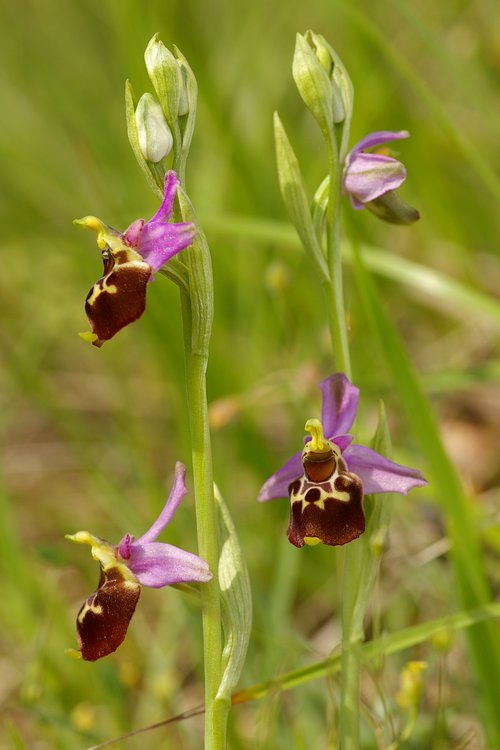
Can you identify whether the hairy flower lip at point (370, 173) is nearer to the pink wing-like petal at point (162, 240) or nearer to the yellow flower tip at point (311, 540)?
the pink wing-like petal at point (162, 240)

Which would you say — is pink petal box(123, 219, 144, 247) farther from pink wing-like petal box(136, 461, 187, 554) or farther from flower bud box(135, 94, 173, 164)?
pink wing-like petal box(136, 461, 187, 554)

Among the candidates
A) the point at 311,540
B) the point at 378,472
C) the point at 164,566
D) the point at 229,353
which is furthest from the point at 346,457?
the point at 229,353

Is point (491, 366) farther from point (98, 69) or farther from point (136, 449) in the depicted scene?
point (98, 69)

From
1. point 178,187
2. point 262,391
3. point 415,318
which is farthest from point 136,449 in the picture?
point 178,187

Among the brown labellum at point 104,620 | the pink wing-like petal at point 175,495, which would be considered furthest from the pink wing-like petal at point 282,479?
the brown labellum at point 104,620

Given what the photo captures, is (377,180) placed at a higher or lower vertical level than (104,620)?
higher

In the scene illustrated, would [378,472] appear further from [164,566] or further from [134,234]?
[134,234]

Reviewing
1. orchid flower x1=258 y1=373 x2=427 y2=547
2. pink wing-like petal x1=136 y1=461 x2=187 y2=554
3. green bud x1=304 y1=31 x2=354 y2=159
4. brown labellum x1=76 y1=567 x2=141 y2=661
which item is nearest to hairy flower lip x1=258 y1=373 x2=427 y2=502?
orchid flower x1=258 y1=373 x2=427 y2=547
